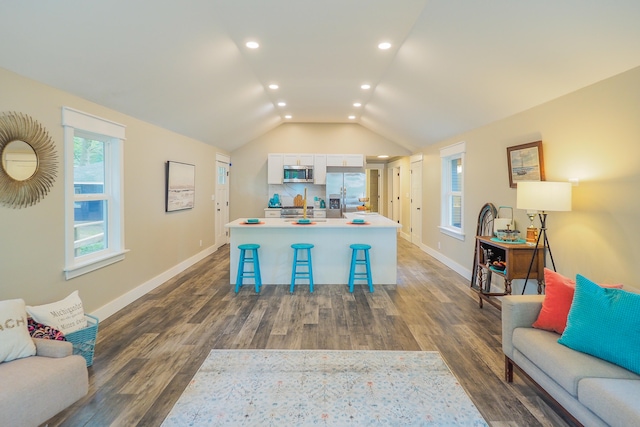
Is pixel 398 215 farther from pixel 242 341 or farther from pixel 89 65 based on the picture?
pixel 89 65

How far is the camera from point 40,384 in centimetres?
172

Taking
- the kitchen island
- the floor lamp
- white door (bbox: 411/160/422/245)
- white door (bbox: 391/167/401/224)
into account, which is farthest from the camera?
white door (bbox: 391/167/401/224)

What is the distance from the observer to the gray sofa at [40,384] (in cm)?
159

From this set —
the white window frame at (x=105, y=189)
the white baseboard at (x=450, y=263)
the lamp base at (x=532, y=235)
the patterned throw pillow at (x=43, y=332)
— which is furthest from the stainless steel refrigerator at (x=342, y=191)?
the patterned throw pillow at (x=43, y=332)

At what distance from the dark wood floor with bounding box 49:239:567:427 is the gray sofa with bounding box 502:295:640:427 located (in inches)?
9.8

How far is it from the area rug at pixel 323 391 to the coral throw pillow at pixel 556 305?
2.40 feet

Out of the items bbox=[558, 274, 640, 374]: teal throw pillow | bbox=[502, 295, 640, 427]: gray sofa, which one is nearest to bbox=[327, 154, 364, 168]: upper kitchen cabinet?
bbox=[502, 295, 640, 427]: gray sofa

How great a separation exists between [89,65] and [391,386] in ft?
11.6

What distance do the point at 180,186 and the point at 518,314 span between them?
15.9 ft

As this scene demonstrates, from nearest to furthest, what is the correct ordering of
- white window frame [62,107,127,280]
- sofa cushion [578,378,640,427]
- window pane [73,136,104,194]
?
sofa cushion [578,378,640,427], white window frame [62,107,127,280], window pane [73,136,104,194]

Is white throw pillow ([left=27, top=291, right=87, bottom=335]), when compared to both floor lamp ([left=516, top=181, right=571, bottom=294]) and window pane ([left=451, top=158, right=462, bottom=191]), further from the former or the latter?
window pane ([left=451, top=158, right=462, bottom=191])

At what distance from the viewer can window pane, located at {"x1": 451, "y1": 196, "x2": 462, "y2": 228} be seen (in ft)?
18.9

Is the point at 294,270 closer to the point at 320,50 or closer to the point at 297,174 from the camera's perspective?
the point at 320,50

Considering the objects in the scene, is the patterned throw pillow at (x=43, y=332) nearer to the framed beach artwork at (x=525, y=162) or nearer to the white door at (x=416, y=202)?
the framed beach artwork at (x=525, y=162)
